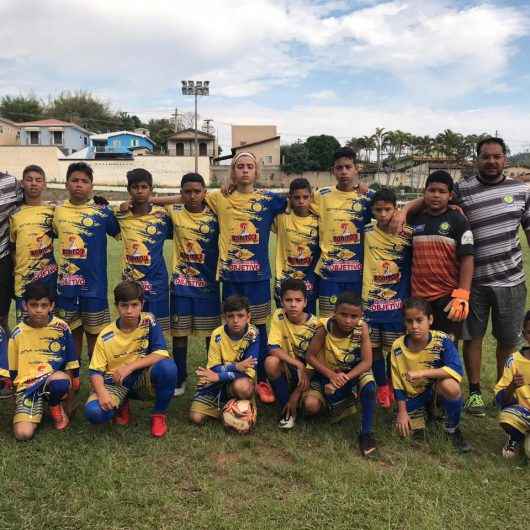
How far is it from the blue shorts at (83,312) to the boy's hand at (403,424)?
244cm

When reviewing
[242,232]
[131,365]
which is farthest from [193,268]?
[131,365]

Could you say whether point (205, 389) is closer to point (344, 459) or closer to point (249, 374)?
point (249, 374)

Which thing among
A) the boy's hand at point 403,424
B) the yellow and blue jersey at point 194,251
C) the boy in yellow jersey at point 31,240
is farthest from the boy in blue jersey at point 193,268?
the boy's hand at point 403,424

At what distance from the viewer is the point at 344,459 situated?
326 cm

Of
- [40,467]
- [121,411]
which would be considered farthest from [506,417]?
[40,467]

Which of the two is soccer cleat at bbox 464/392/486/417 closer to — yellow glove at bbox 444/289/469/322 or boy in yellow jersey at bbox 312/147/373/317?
yellow glove at bbox 444/289/469/322

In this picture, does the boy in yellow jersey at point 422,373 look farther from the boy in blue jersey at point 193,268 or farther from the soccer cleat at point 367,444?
the boy in blue jersey at point 193,268

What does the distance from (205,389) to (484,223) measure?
2505mm

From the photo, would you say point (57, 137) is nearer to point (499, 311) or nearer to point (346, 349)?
point (346, 349)

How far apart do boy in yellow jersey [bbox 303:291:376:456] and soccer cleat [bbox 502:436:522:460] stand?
2.96 feet

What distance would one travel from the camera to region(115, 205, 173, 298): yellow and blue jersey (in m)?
4.16

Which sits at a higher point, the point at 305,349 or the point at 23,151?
the point at 23,151

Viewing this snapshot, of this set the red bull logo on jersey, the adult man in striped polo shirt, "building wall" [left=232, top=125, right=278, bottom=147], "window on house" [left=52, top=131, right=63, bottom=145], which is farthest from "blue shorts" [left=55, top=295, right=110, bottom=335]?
"window on house" [left=52, top=131, right=63, bottom=145]

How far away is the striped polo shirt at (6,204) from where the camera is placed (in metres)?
4.21
